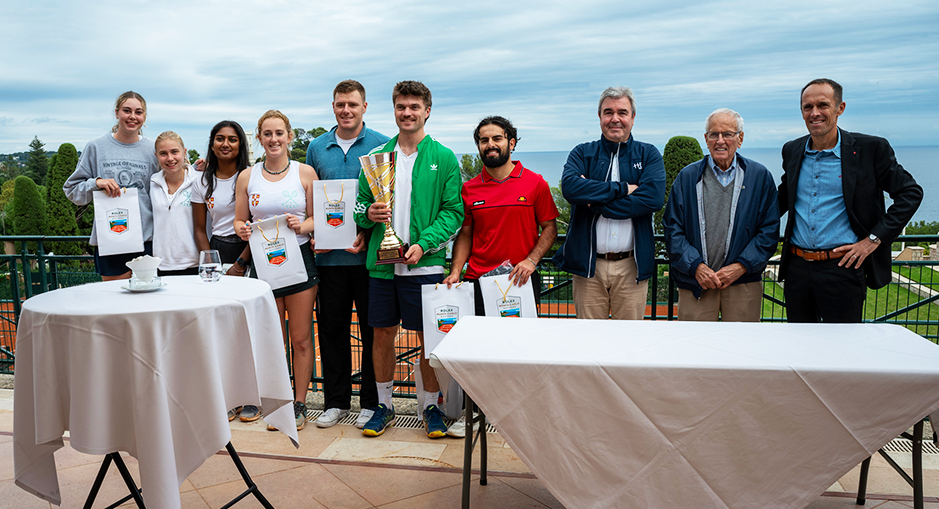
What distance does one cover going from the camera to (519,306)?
3.49 metres

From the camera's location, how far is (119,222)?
3.92 metres

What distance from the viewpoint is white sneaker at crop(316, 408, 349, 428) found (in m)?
3.90

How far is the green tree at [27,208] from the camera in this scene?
3288cm

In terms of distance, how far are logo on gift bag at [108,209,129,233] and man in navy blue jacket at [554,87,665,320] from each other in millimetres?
2834

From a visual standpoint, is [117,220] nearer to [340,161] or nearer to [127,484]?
[340,161]

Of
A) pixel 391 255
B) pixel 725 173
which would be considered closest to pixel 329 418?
pixel 391 255

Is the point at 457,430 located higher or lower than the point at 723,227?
lower

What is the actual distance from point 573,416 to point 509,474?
1166 millimetres

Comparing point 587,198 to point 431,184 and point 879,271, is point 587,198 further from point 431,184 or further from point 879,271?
point 879,271

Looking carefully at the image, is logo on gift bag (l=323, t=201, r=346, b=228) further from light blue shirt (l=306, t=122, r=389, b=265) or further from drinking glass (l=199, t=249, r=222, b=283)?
drinking glass (l=199, t=249, r=222, b=283)

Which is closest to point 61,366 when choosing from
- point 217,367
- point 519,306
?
point 217,367

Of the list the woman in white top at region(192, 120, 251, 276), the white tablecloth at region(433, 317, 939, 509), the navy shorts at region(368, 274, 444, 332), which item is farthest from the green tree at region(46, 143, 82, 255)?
the white tablecloth at region(433, 317, 939, 509)

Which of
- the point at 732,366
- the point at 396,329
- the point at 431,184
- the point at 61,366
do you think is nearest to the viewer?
the point at 732,366

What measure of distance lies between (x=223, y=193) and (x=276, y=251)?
0.60 meters
